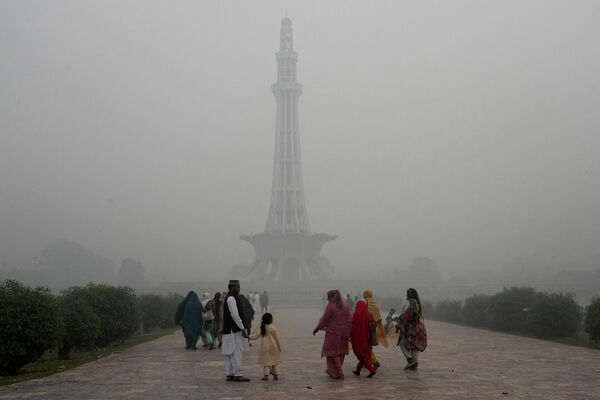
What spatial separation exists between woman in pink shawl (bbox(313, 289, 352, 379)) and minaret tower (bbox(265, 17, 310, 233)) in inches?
2230

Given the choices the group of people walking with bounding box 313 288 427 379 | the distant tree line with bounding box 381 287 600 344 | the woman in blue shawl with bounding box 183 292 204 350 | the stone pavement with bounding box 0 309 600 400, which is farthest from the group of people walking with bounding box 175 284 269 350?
the distant tree line with bounding box 381 287 600 344

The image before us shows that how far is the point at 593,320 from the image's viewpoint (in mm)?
12688

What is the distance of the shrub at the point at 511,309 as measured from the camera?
17.1 m

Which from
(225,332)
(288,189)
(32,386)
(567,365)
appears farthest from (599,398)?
(288,189)

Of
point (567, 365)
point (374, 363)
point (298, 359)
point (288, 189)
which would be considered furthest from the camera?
point (288, 189)

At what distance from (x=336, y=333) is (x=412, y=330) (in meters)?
1.33

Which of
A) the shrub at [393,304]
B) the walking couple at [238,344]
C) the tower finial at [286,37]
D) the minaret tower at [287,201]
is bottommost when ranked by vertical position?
the walking couple at [238,344]

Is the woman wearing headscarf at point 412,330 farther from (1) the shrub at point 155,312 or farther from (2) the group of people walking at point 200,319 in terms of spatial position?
(1) the shrub at point 155,312

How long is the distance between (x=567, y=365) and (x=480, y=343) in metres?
4.04

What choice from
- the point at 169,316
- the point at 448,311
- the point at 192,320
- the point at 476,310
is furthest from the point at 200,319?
the point at 448,311

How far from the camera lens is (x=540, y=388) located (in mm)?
7223

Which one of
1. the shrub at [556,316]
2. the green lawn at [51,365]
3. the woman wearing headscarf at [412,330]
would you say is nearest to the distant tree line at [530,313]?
the shrub at [556,316]

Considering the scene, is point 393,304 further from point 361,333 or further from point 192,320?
point 361,333

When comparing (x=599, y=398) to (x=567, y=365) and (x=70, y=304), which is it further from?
(x=70, y=304)
